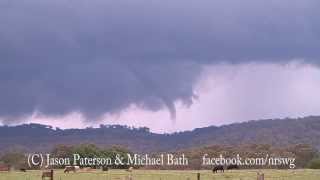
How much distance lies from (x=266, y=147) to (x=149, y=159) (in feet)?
92.5

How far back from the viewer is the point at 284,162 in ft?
401

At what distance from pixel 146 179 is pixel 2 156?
94.8 m

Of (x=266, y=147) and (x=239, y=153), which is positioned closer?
(x=239, y=153)

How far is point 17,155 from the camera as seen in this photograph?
461ft

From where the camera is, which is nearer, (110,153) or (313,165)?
(313,165)

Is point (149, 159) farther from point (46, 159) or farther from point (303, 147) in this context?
point (303, 147)

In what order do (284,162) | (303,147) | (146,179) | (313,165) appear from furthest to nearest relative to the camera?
(303,147), (284,162), (313,165), (146,179)

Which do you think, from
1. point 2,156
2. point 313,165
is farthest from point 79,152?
point 313,165

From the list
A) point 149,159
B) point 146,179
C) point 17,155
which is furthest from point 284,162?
point 146,179

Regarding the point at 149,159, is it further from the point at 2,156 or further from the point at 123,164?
the point at 2,156

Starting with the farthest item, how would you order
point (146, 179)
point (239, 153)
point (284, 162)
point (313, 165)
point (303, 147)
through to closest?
point (303, 147) < point (239, 153) < point (284, 162) < point (313, 165) < point (146, 179)

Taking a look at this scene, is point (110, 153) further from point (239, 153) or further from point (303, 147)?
point (303, 147)

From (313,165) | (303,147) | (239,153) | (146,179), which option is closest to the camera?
(146,179)

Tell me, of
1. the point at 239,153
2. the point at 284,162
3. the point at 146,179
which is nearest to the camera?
the point at 146,179
